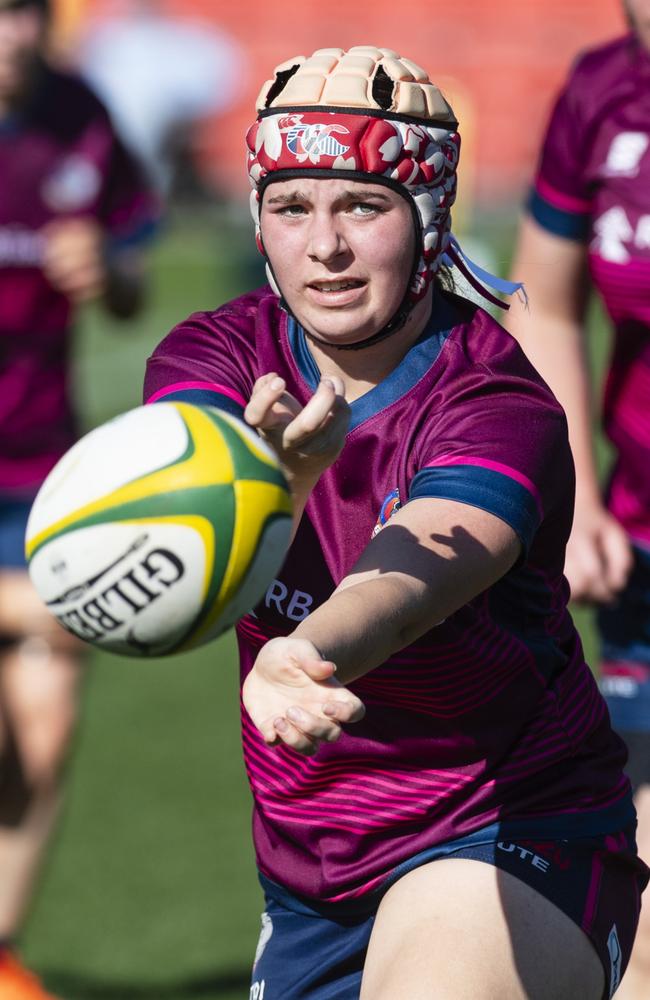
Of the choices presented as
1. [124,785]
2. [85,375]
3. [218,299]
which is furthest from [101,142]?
[218,299]

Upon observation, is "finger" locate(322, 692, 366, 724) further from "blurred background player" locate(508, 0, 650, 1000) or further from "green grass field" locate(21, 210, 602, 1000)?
"green grass field" locate(21, 210, 602, 1000)

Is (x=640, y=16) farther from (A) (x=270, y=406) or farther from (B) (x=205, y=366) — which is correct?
(A) (x=270, y=406)

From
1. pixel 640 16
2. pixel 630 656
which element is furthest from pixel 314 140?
pixel 630 656

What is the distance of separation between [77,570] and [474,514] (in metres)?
0.70

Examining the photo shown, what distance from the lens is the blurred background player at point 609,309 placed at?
4.78 metres

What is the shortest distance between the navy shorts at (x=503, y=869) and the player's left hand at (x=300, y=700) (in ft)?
3.08

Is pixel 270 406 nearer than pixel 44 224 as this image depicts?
Yes

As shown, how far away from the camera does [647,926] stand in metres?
4.48

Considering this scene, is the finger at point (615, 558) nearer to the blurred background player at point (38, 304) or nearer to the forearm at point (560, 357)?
the forearm at point (560, 357)

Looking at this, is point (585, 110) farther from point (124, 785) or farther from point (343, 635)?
point (124, 785)

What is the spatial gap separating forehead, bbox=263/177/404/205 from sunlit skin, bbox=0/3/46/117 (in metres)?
3.39

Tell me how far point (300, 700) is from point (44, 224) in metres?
4.57

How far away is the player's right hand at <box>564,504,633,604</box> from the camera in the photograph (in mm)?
4703

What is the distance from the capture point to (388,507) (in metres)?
3.36
